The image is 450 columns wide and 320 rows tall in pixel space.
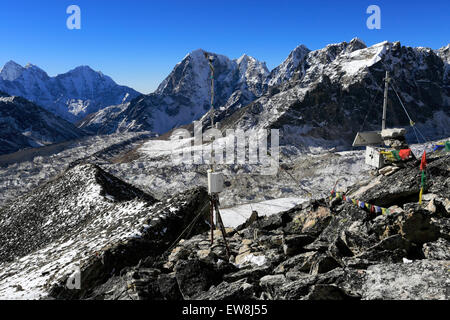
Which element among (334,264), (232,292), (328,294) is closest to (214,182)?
Result: (232,292)

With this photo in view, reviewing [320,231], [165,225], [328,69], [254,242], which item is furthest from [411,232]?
[328,69]

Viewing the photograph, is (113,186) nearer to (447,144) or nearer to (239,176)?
(447,144)

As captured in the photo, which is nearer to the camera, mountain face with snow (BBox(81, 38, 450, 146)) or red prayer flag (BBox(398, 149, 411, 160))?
red prayer flag (BBox(398, 149, 411, 160))

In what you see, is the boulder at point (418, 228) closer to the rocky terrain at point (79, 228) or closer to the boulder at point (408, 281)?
the boulder at point (408, 281)

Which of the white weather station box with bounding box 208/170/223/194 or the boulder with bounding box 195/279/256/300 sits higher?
the white weather station box with bounding box 208/170/223/194

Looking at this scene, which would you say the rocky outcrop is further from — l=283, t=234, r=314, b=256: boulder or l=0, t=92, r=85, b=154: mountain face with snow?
l=0, t=92, r=85, b=154: mountain face with snow

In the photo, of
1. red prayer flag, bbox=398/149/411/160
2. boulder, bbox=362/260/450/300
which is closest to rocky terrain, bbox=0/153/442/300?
boulder, bbox=362/260/450/300

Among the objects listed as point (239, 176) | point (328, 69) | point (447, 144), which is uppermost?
point (328, 69)

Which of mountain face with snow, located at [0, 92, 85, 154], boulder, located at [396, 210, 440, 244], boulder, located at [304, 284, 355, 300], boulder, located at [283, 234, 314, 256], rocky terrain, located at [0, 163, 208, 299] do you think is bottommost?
rocky terrain, located at [0, 163, 208, 299]
